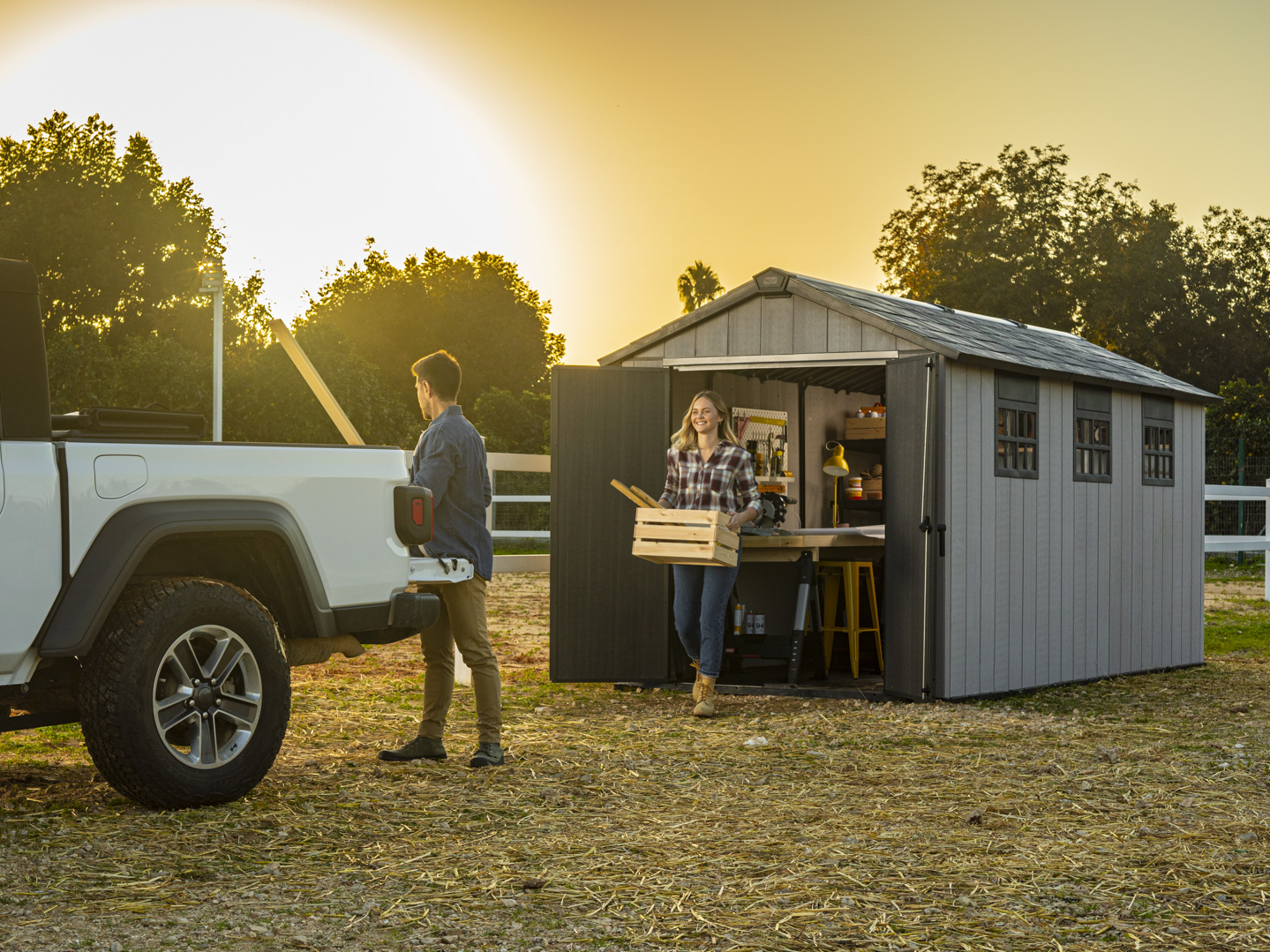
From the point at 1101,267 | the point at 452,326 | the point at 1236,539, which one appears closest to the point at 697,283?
the point at 452,326

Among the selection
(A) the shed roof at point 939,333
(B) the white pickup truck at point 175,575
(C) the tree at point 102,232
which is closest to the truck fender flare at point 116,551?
(B) the white pickup truck at point 175,575

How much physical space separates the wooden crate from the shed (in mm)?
1336

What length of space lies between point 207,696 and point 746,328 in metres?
5.39

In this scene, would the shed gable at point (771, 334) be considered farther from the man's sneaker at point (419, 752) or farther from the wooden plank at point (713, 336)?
the man's sneaker at point (419, 752)

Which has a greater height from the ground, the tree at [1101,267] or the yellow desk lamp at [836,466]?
the tree at [1101,267]

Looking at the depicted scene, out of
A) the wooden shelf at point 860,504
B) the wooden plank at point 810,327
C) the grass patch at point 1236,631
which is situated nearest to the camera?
the wooden plank at point 810,327

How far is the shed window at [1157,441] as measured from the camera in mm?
11328

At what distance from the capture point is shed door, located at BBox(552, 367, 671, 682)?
977 centimetres

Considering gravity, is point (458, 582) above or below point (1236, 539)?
above

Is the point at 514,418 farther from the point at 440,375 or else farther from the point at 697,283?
the point at 440,375

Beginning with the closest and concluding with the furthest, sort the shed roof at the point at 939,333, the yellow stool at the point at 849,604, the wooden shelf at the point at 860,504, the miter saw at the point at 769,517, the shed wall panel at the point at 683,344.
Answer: the shed roof at the point at 939,333, the miter saw at the point at 769,517, the shed wall panel at the point at 683,344, the yellow stool at the point at 849,604, the wooden shelf at the point at 860,504

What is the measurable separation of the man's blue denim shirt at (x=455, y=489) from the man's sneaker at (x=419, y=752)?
2.82 ft

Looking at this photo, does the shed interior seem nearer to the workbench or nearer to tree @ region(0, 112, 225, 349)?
the workbench

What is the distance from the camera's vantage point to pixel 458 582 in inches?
263
